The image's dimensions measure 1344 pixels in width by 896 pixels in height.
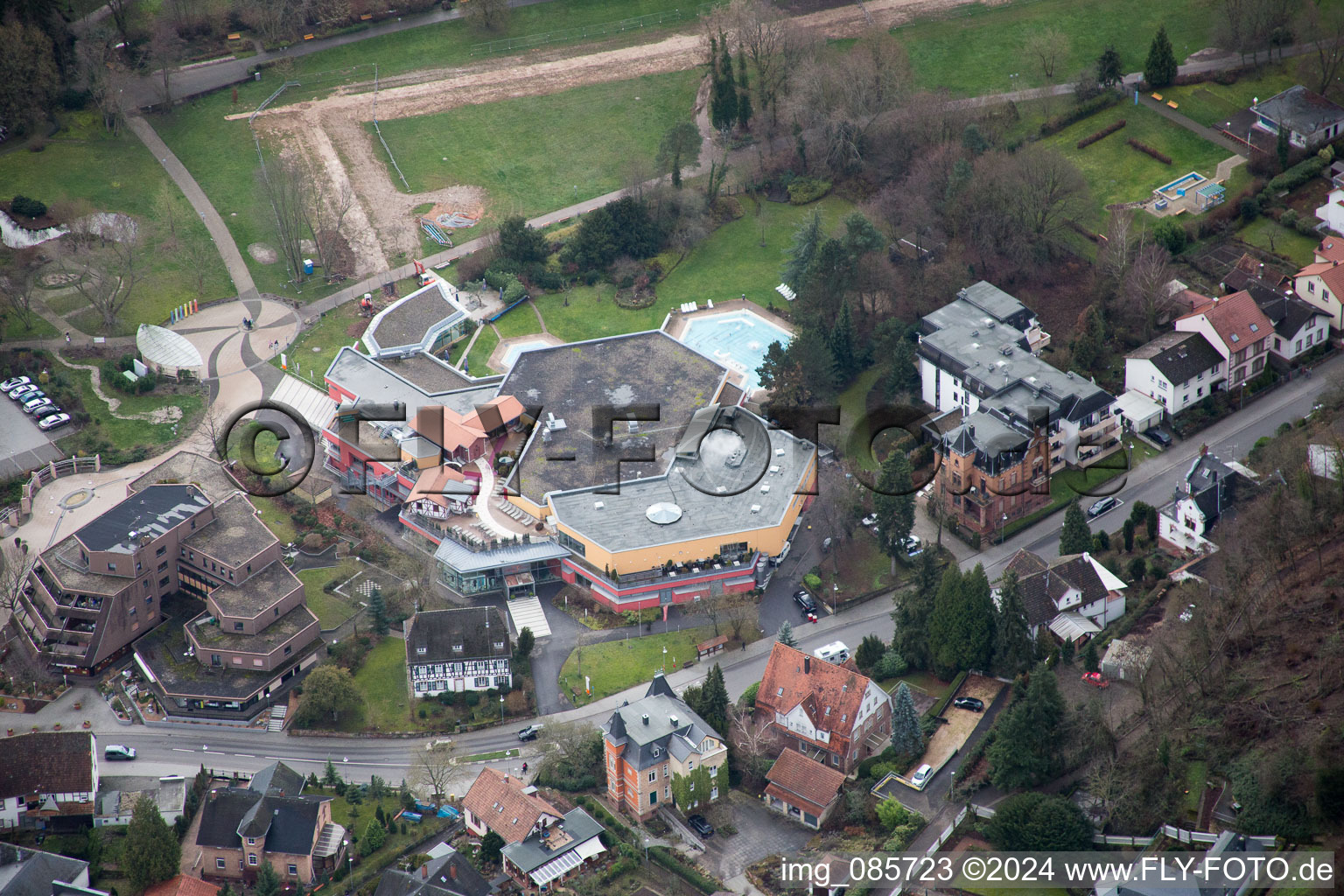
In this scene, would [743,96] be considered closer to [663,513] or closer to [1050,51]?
[1050,51]

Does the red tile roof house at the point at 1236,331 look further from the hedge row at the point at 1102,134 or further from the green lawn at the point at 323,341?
the green lawn at the point at 323,341

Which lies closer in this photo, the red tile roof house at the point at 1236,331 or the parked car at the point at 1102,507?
the parked car at the point at 1102,507

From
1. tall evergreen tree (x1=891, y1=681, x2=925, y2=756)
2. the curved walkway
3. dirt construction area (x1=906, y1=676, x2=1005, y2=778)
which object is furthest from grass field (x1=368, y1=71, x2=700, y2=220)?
tall evergreen tree (x1=891, y1=681, x2=925, y2=756)

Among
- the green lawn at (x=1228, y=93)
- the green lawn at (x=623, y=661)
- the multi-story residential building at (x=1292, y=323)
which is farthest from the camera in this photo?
the green lawn at (x=1228, y=93)

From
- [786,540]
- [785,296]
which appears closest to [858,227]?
[785,296]

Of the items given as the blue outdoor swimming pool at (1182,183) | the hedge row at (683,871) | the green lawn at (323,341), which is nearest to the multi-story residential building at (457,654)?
the hedge row at (683,871)

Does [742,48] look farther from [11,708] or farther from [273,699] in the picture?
[11,708]

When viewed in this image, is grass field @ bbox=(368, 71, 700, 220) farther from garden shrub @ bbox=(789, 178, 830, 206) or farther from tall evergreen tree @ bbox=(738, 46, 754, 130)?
garden shrub @ bbox=(789, 178, 830, 206)
